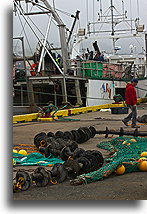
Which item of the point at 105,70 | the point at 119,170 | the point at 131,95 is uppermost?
the point at 105,70

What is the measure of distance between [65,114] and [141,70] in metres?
8.65

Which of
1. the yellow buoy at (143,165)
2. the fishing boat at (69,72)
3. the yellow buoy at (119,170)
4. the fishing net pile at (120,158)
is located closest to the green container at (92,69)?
the fishing boat at (69,72)

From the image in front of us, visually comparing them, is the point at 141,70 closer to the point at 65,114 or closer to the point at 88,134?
the point at 65,114

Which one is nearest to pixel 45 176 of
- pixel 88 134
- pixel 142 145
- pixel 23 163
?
pixel 23 163

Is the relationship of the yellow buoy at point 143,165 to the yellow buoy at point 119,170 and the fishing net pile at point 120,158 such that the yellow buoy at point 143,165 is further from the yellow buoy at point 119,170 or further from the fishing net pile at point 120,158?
the yellow buoy at point 119,170

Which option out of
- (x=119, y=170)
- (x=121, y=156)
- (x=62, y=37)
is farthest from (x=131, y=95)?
(x=62, y=37)

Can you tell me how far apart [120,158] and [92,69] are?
12.6 metres

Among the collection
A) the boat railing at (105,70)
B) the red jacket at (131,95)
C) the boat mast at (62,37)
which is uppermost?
the boat mast at (62,37)

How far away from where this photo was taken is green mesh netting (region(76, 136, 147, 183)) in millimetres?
3822

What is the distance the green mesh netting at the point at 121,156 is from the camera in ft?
12.5

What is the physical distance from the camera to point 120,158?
165 inches

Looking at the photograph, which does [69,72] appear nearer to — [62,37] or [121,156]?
[62,37]

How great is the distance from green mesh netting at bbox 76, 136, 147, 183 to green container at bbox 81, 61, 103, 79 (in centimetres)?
1046

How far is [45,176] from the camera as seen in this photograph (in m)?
3.63
